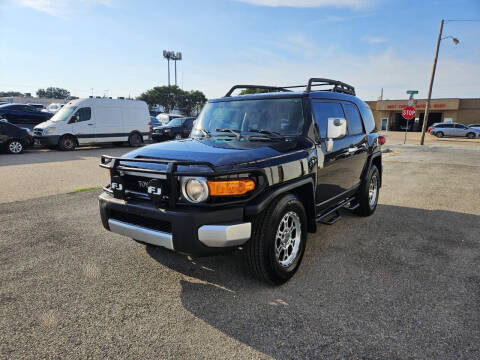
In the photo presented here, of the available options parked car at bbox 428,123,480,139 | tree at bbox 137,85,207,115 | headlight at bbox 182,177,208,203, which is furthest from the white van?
tree at bbox 137,85,207,115

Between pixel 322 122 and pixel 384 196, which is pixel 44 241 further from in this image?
pixel 384 196

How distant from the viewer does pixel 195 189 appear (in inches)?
103

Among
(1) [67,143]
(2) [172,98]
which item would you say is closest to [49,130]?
(1) [67,143]

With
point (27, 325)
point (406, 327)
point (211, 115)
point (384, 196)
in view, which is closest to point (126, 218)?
point (27, 325)

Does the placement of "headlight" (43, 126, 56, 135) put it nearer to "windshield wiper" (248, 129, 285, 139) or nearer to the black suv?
the black suv

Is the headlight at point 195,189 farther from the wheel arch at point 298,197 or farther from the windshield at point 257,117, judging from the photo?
the windshield at point 257,117

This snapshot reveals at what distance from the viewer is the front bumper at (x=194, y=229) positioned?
2.52m

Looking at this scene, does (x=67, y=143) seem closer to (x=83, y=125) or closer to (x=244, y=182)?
(x=83, y=125)

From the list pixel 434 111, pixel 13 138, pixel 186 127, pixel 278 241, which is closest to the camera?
pixel 278 241

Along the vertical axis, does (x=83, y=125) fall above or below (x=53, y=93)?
below

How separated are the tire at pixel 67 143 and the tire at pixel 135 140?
106 inches

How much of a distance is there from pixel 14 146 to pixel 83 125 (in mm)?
2871

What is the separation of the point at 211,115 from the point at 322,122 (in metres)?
1.46

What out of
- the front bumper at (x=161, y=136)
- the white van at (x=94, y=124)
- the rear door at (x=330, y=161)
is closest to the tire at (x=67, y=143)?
the white van at (x=94, y=124)
